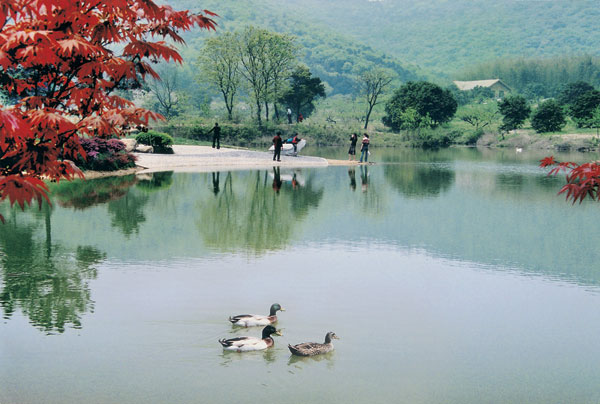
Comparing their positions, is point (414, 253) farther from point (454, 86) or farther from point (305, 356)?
point (454, 86)

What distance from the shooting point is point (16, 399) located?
8.29 meters

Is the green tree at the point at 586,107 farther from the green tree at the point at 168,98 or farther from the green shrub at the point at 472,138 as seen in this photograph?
the green tree at the point at 168,98

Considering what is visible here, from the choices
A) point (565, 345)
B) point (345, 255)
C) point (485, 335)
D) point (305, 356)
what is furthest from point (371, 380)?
point (345, 255)

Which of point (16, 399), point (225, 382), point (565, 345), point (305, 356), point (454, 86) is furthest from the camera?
point (454, 86)

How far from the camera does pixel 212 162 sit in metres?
45.8

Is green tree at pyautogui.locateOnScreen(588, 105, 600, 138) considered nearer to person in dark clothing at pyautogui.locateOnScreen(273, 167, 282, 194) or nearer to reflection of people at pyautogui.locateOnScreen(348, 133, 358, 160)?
→ reflection of people at pyautogui.locateOnScreen(348, 133, 358, 160)

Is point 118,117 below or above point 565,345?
above

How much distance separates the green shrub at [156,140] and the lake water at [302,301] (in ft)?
85.6

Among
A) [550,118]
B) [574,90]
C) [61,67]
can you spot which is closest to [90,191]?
[61,67]

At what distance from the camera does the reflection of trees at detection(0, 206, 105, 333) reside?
11508 millimetres

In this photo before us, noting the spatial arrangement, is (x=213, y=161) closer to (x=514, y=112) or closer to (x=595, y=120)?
(x=595, y=120)

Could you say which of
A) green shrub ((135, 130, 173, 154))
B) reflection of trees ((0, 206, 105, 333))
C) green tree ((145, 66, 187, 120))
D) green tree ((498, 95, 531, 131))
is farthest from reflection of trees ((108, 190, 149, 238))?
green tree ((145, 66, 187, 120))

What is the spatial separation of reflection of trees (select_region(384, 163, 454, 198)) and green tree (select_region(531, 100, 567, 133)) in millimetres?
49801

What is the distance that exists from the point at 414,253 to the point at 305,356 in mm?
7781
